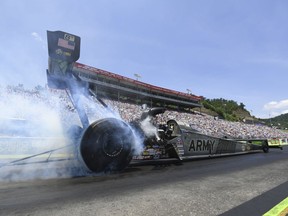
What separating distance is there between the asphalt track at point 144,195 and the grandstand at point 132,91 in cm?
2778

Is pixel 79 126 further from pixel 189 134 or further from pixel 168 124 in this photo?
pixel 189 134

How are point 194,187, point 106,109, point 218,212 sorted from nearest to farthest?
point 218,212
point 194,187
point 106,109

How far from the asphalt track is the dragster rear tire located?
332 millimetres

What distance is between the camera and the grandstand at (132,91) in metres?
43.4

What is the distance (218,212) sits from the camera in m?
4.07

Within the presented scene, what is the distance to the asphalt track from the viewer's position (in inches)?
160

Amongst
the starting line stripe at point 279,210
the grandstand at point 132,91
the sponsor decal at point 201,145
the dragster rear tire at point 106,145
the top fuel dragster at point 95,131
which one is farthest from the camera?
the grandstand at point 132,91

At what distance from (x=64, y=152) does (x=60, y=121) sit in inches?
36.1

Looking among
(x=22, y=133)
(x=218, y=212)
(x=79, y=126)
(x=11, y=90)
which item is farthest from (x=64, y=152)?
(x=218, y=212)

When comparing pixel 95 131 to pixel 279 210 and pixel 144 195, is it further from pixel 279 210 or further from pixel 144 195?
pixel 279 210

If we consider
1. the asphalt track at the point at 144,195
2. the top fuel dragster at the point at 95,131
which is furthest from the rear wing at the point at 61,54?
the asphalt track at the point at 144,195

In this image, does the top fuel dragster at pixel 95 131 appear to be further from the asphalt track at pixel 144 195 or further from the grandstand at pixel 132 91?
the grandstand at pixel 132 91

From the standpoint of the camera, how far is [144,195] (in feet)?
16.0

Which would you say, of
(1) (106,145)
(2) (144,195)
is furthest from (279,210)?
(1) (106,145)
